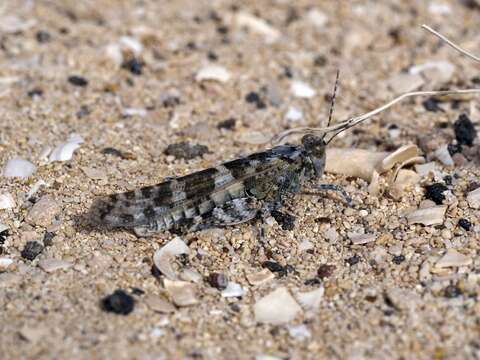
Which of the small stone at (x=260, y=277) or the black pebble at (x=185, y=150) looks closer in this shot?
the small stone at (x=260, y=277)

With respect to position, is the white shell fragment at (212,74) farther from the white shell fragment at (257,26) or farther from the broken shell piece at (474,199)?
the broken shell piece at (474,199)

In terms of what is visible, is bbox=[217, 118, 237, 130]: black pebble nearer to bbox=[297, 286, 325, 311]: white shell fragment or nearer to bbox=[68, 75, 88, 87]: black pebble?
bbox=[68, 75, 88, 87]: black pebble

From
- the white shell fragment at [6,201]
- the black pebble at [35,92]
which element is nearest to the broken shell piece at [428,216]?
the white shell fragment at [6,201]

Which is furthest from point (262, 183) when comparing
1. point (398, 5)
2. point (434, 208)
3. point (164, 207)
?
point (398, 5)

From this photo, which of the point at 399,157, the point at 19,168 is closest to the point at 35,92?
the point at 19,168

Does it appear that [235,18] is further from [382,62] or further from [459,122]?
[459,122]

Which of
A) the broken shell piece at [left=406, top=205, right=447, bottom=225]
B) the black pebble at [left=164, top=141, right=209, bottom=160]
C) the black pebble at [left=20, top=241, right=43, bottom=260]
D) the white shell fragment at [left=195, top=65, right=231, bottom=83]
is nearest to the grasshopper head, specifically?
the broken shell piece at [left=406, top=205, right=447, bottom=225]
